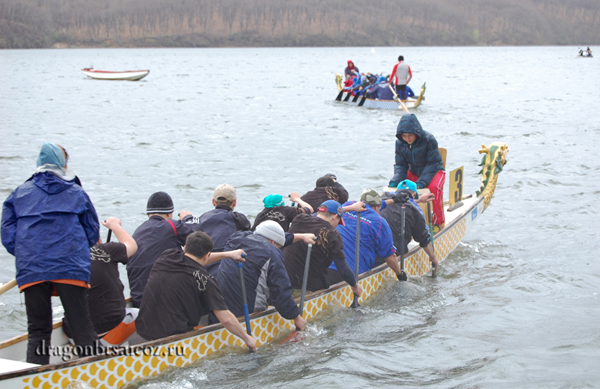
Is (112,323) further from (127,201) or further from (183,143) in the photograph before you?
(183,143)

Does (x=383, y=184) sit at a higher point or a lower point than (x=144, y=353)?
lower

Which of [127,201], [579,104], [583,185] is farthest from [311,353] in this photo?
[579,104]

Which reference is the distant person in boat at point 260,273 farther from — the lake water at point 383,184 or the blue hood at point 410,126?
the blue hood at point 410,126

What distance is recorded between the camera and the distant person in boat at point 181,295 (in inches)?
211

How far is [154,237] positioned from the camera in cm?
614

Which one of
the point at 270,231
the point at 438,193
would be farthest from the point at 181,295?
the point at 438,193

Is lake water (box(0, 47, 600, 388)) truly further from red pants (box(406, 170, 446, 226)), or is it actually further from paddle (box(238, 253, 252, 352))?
red pants (box(406, 170, 446, 226))

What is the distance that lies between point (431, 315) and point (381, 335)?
107 centimetres

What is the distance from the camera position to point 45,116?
101ft

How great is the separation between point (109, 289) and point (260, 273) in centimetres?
144

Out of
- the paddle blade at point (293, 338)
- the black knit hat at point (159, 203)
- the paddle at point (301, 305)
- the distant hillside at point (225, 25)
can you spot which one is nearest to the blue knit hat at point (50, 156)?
the black knit hat at point (159, 203)

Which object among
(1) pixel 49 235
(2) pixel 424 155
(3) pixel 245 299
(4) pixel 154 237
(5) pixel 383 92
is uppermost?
(5) pixel 383 92

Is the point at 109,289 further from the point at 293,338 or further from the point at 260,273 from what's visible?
the point at 293,338

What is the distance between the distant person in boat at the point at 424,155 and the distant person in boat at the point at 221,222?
12.2 ft
